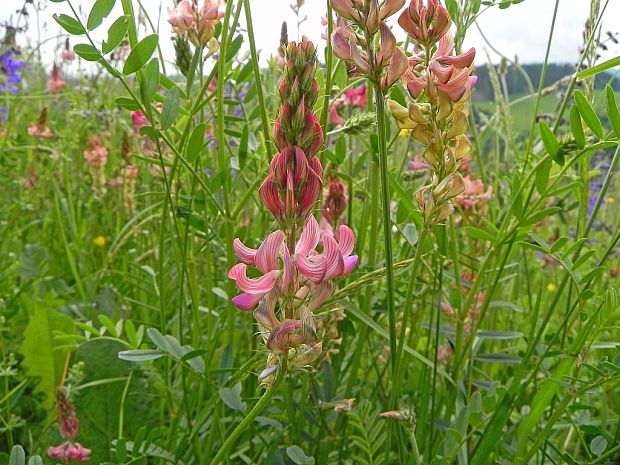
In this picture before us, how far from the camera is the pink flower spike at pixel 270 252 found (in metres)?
0.65

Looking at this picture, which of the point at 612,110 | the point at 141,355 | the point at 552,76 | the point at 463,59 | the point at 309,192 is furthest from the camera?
the point at 552,76

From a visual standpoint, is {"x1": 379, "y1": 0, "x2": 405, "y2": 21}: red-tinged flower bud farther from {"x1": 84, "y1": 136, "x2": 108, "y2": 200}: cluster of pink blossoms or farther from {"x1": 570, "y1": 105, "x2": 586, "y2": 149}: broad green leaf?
{"x1": 84, "y1": 136, "x2": 108, "y2": 200}: cluster of pink blossoms

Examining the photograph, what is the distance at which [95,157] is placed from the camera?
110 inches

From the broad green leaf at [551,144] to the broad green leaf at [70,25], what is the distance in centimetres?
68

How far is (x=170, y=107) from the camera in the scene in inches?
40.9

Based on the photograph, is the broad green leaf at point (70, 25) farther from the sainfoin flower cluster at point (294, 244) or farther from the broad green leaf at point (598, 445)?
the broad green leaf at point (598, 445)

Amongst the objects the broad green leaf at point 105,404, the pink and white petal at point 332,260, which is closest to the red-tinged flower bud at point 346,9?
the pink and white petal at point 332,260

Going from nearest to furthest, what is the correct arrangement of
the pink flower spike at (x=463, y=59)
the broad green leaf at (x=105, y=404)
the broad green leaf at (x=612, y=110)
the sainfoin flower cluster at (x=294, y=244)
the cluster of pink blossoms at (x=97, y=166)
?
the sainfoin flower cluster at (x=294, y=244) < the pink flower spike at (x=463, y=59) < the broad green leaf at (x=612, y=110) < the broad green leaf at (x=105, y=404) < the cluster of pink blossoms at (x=97, y=166)

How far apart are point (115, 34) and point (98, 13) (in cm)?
4

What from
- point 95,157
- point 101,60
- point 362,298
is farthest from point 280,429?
point 95,157

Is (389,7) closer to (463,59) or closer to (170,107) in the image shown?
(463,59)

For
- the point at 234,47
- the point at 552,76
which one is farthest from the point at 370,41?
the point at 552,76

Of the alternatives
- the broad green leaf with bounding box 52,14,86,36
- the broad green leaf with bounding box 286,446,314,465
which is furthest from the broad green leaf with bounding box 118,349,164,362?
the broad green leaf with bounding box 52,14,86,36

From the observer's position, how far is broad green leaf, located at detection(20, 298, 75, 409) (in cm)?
179
